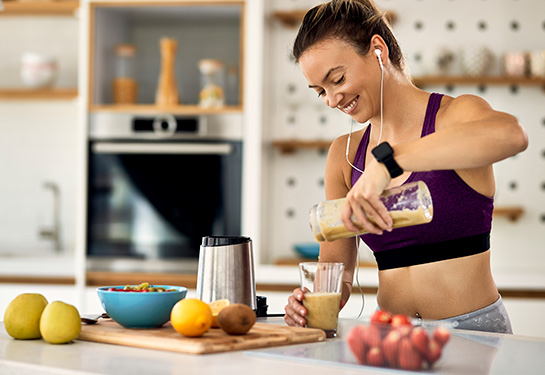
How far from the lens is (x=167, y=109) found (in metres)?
3.59

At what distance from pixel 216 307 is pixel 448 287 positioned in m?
0.62

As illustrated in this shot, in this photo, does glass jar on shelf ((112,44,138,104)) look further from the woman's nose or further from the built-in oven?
the woman's nose

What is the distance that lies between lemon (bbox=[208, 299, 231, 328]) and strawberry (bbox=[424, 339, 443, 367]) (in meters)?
0.50

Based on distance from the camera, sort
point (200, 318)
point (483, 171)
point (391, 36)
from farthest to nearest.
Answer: point (391, 36) < point (483, 171) < point (200, 318)

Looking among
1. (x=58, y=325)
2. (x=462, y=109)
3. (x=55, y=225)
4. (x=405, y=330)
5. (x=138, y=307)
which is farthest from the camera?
(x=55, y=225)

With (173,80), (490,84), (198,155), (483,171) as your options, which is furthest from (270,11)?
(483,171)

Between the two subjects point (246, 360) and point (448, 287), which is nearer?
point (246, 360)

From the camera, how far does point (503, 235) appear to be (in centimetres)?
368

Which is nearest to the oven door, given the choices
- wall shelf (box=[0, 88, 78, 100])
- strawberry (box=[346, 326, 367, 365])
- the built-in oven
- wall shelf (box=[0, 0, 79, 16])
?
the built-in oven

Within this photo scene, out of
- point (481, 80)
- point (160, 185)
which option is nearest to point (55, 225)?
point (160, 185)

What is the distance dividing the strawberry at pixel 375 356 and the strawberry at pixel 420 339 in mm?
57

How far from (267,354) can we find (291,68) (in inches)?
107

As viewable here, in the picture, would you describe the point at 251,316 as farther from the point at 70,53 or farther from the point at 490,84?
the point at 70,53

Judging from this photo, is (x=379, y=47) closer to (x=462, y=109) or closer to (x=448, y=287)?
(x=462, y=109)
